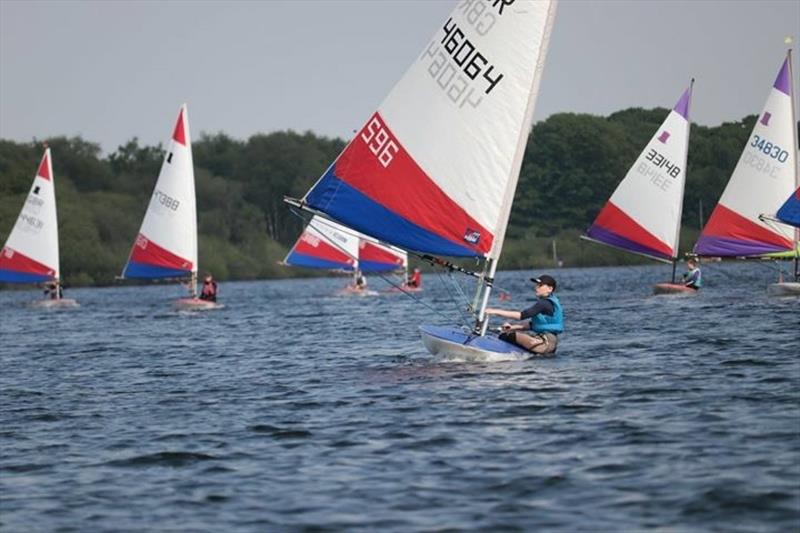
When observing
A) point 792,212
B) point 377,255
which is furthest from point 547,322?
point 377,255

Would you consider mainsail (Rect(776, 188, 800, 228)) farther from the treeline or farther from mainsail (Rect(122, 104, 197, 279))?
the treeline

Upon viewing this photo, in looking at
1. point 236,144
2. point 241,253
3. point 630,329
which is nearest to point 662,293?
point 630,329

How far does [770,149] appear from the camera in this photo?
4488 centimetres

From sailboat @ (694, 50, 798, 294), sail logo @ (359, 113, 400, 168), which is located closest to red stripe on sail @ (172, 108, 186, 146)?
sailboat @ (694, 50, 798, 294)

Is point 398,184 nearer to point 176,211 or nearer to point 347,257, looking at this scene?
point 176,211

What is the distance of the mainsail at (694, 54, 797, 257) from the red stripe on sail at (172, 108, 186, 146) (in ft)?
72.0

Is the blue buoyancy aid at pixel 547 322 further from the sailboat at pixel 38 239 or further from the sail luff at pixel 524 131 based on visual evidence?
the sailboat at pixel 38 239

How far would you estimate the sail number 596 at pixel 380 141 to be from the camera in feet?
81.1

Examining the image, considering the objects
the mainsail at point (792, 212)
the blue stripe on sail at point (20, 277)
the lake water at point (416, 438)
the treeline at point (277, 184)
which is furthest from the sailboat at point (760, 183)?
the treeline at point (277, 184)

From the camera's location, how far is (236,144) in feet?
486

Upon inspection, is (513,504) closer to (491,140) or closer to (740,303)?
(491,140)

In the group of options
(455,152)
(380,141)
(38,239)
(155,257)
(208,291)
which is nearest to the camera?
(455,152)

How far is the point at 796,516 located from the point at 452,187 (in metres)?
13.5

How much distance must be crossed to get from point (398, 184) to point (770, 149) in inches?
938
